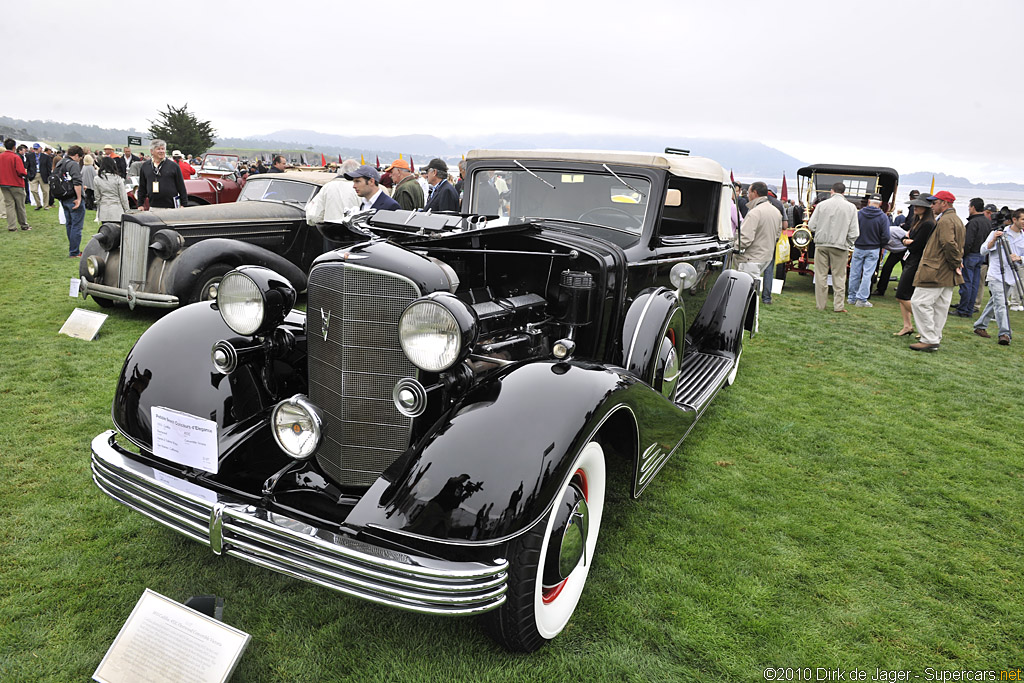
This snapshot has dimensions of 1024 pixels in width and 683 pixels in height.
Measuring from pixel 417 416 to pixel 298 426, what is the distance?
471 mm

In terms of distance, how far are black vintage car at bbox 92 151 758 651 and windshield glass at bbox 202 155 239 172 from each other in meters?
21.5

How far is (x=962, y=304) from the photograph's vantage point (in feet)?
33.6

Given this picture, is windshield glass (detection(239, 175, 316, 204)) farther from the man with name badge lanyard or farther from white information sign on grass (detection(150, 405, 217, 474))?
white information sign on grass (detection(150, 405, 217, 474))

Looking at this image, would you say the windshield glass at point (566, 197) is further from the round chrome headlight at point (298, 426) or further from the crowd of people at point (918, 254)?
the crowd of people at point (918, 254)

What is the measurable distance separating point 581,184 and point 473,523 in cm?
280

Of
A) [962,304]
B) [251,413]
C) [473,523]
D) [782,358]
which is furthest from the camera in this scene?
[962,304]

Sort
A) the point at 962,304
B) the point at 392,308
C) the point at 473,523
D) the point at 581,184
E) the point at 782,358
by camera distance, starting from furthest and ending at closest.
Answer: the point at 962,304 < the point at 782,358 < the point at 581,184 < the point at 392,308 < the point at 473,523

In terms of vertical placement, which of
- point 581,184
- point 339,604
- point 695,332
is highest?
point 581,184

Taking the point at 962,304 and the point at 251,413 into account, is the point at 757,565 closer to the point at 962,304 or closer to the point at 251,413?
the point at 251,413

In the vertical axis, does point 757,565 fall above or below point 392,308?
below

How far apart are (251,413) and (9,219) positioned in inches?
550

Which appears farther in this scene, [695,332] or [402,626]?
[695,332]

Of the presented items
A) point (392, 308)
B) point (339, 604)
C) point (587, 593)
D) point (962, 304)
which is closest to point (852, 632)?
point (587, 593)

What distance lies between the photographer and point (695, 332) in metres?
5.25
